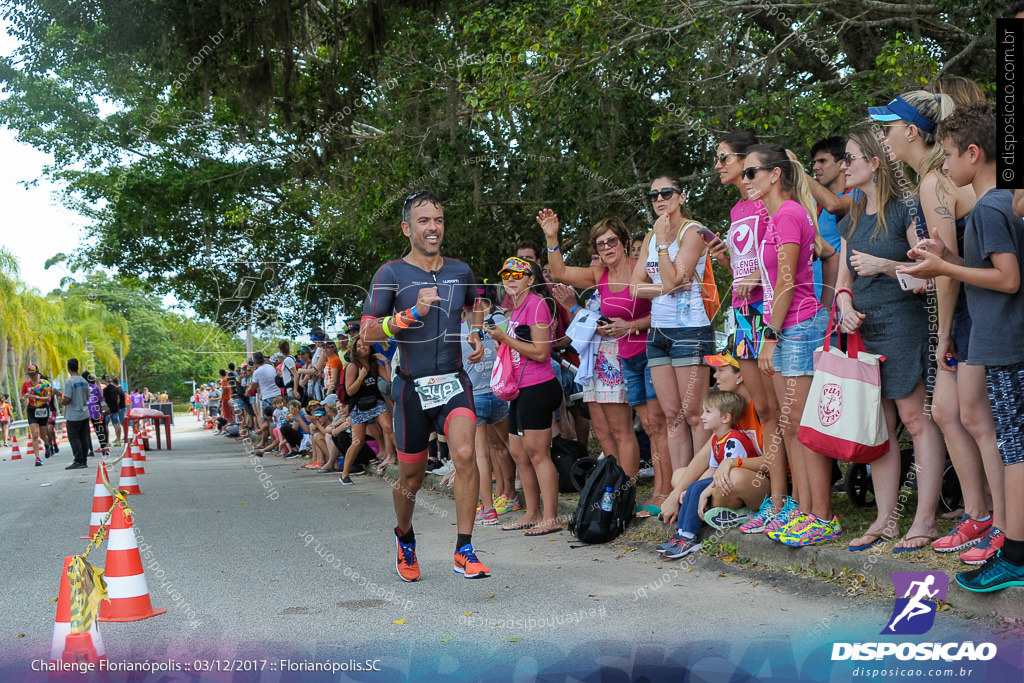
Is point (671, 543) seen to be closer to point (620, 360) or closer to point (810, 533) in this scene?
point (810, 533)

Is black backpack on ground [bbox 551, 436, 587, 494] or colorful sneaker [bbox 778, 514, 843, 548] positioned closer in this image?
colorful sneaker [bbox 778, 514, 843, 548]

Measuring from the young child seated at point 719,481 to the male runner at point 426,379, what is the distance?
1.38 metres

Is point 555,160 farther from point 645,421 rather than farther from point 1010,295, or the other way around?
point 1010,295

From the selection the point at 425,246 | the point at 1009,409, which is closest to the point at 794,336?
the point at 1009,409

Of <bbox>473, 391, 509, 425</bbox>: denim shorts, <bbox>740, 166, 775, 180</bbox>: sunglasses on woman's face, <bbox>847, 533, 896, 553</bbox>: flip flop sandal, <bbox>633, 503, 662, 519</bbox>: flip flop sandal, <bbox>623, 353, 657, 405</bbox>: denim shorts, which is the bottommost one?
<bbox>633, 503, 662, 519</bbox>: flip flop sandal

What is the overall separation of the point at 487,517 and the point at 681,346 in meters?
2.56

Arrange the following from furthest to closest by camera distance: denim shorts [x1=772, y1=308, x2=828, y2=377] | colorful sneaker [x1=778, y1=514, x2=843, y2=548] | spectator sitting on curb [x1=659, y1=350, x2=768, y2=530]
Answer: spectator sitting on curb [x1=659, y1=350, x2=768, y2=530] → denim shorts [x1=772, y1=308, x2=828, y2=377] → colorful sneaker [x1=778, y1=514, x2=843, y2=548]

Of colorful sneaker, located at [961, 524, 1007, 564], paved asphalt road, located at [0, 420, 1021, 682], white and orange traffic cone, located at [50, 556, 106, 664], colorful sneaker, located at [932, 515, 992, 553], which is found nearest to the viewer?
white and orange traffic cone, located at [50, 556, 106, 664]

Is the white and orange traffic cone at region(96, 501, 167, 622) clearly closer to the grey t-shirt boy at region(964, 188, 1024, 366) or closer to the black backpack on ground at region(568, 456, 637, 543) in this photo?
the black backpack on ground at region(568, 456, 637, 543)

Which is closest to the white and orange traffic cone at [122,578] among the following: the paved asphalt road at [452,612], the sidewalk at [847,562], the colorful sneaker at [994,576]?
the paved asphalt road at [452,612]

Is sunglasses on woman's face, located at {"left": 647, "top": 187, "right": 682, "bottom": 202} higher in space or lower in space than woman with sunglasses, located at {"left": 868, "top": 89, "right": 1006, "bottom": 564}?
higher

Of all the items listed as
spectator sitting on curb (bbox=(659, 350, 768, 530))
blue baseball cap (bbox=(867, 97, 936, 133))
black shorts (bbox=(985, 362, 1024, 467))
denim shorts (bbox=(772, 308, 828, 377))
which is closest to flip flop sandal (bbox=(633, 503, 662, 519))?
spectator sitting on curb (bbox=(659, 350, 768, 530))

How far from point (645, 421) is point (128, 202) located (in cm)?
2199

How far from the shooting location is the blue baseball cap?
16.6 ft
